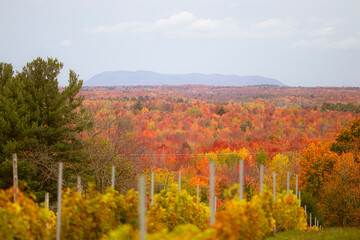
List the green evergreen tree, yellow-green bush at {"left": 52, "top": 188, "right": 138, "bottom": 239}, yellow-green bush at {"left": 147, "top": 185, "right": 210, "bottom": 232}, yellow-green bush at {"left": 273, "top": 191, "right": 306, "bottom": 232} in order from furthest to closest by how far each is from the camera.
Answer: the green evergreen tree → yellow-green bush at {"left": 273, "top": 191, "right": 306, "bottom": 232} → yellow-green bush at {"left": 147, "top": 185, "right": 210, "bottom": 232} → yellow-green bush at {"left": 52, "top": 188, "right": 138, "bottom": 239}

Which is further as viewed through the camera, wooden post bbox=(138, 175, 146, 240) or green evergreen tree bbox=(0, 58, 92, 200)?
green evergreen tree bbox=(0, 58, 92, 200)

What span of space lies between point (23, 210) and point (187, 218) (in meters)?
6.17

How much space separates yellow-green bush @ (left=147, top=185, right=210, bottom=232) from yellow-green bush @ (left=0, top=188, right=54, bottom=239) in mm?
3261

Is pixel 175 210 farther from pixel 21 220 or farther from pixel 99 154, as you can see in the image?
pixel 99 154

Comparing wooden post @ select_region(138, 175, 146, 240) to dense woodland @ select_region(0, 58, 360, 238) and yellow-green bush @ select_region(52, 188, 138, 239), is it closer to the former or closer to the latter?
yellow-green bush @ select_region(52, 188, 138, 239)

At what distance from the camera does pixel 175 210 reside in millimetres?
13469

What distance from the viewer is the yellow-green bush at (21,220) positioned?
8.29 metres

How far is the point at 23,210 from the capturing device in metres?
8.91

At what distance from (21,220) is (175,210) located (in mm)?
5919

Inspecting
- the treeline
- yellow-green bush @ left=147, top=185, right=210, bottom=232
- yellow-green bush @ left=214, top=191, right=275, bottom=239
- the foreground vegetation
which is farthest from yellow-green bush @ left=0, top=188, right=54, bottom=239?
the treeline

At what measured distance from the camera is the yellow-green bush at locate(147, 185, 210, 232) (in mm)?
12117

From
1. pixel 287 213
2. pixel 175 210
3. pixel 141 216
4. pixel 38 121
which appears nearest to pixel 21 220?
pixel 141 216

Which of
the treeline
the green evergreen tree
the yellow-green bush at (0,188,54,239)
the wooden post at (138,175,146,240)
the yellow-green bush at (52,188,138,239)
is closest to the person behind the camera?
the wooden post at (138,175,146,240)

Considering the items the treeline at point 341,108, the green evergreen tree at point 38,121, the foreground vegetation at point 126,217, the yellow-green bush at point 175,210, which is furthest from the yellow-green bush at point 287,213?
the treeline at point 341,108
